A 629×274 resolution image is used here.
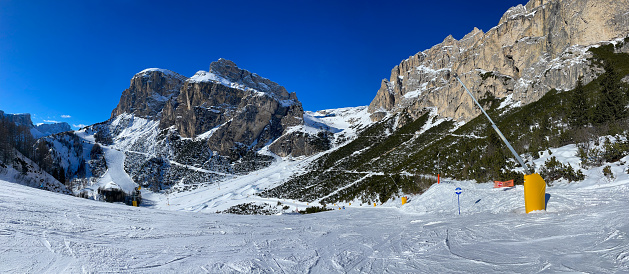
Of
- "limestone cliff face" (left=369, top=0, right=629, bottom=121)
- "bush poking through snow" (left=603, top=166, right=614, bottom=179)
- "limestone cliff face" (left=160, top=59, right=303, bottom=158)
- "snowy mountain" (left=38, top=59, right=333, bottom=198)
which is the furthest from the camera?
"limestone cliff face" (left=160, top=59, right=303, bottom=158)

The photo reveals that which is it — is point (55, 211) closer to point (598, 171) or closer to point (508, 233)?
point (508, 233)

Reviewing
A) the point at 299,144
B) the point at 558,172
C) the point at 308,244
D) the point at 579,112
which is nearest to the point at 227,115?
the point at 299,144

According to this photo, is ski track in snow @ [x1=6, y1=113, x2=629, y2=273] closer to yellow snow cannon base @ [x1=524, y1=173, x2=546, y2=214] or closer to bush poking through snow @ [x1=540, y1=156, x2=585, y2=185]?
yellow snow cannon base @ [x1=524, y1=173, x2=546, y2=214]

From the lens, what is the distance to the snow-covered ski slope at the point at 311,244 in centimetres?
487

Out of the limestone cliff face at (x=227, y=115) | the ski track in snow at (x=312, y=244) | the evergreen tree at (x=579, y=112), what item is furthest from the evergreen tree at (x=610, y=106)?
the limestone cliff face at (x=227, y=115)

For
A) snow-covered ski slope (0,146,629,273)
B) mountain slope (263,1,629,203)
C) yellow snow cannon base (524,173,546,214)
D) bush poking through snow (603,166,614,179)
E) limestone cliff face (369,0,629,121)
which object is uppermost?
limestone cliff face (369,0,629,121)

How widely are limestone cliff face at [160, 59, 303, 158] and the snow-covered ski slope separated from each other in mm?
167472

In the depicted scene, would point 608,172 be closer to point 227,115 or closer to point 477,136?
point 477,136

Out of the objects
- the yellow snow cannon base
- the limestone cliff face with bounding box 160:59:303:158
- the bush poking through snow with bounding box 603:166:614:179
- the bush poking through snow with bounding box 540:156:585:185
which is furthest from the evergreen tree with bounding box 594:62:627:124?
the limestone cliff face with bounding box 160:59:303:158

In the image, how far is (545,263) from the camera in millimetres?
4578

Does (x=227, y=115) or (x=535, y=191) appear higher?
(x=227, y=115)

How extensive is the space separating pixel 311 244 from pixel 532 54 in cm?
12454

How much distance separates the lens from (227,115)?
187 meters

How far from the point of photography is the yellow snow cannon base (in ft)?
31.8
